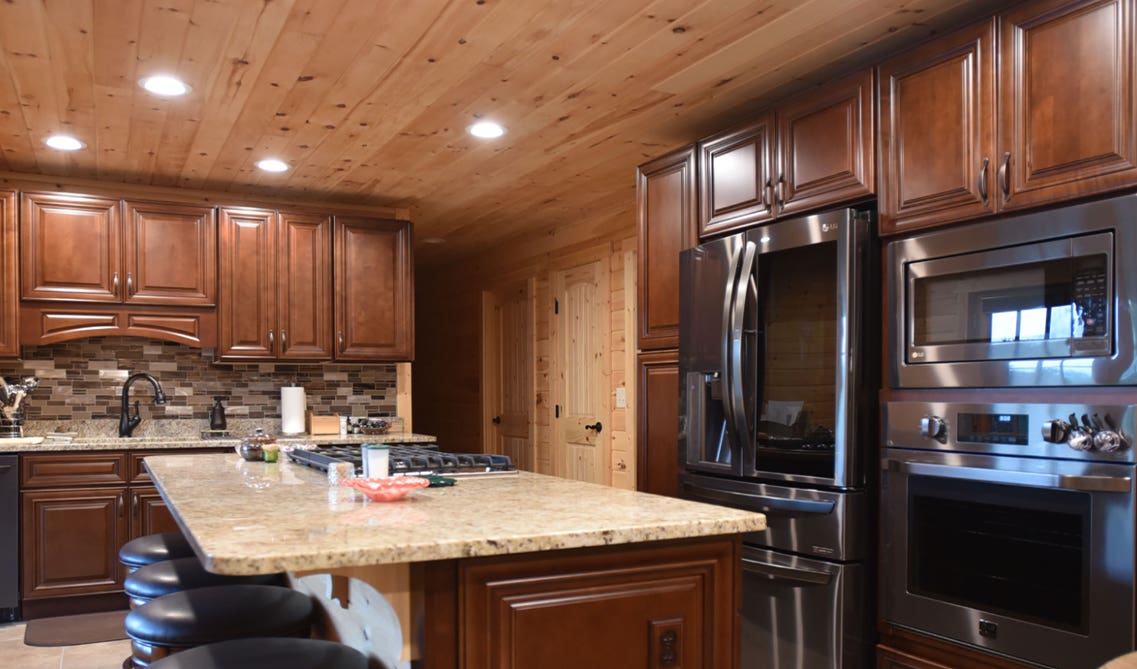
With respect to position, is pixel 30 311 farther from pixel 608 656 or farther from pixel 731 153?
pixel 608 656

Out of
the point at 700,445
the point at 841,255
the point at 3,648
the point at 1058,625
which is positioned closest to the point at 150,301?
the point at 3,648

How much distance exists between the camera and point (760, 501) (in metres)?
2.98

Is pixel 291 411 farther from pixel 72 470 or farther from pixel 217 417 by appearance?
pixel 72 470

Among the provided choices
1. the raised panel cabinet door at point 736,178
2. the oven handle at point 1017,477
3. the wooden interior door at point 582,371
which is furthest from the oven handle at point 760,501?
the wooden interior door at point 582,371

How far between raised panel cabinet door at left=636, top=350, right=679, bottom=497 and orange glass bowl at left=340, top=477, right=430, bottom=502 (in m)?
1.80

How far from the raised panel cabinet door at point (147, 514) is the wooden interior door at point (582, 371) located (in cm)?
258

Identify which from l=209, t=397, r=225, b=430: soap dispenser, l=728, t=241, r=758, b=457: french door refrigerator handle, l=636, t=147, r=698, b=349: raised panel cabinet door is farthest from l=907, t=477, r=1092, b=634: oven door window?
l=209, t=397, r=225, b=430: soap dispenser

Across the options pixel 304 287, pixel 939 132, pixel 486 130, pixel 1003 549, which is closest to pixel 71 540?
pixel 304 287

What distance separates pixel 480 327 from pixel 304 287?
2412 mm

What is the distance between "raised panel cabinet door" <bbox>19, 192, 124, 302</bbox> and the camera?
4.58m

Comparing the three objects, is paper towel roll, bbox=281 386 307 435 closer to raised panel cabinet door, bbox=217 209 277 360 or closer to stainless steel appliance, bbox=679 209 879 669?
raised panel cabinet door, bbox=217 209 277 360

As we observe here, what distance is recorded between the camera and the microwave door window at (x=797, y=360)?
2.78 m

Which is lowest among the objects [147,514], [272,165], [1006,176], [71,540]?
[71,540]

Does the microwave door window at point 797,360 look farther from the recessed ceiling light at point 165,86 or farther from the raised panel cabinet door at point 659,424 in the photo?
the recessed ceiling light at point 165,86
